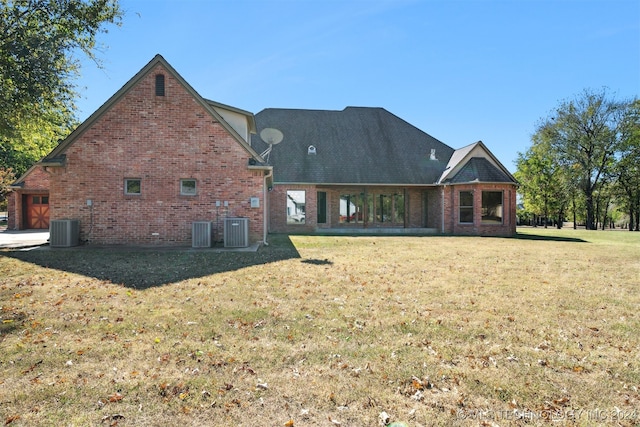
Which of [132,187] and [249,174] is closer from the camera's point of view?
[132,187]

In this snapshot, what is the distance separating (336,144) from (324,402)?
22462 mm

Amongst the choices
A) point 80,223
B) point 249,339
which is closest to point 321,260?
point 249,339

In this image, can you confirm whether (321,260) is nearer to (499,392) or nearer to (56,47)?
(499,392)

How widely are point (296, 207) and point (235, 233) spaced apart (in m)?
9.46

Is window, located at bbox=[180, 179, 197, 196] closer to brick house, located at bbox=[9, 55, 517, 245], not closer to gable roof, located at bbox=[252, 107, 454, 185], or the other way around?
brick house, located at bbox=[9, 55, 517, 245]

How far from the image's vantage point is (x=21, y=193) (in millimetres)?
22922

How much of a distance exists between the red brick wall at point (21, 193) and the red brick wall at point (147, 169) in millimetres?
→ 13089

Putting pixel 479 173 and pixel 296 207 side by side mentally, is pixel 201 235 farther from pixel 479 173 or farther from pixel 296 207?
pixel 479 173

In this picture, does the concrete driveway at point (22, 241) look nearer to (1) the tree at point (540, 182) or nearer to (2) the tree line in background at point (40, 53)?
(2) the tree line in background at point (40, 53)

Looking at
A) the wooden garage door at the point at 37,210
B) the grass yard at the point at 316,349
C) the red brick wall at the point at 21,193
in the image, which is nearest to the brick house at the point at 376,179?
the grass yard at the point at 316,349

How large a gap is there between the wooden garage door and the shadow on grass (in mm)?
14727

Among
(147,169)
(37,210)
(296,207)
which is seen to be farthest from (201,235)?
(37,210)

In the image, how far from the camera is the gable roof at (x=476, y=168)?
20.9 m

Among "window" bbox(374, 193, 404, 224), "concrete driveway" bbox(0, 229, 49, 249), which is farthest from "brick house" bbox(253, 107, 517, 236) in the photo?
"concrete driveway" bbox(0, 229, 49, 249)
